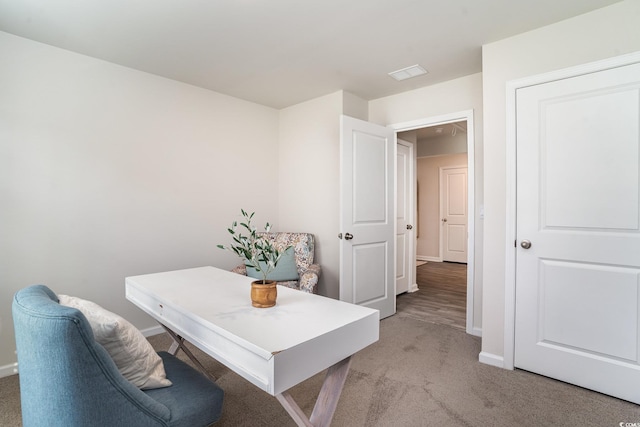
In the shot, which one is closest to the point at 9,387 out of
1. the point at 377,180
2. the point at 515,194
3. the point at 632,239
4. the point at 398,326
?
the point at 398,326

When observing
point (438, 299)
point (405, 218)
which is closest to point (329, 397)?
point (438, 299)

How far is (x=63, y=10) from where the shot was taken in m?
2.10

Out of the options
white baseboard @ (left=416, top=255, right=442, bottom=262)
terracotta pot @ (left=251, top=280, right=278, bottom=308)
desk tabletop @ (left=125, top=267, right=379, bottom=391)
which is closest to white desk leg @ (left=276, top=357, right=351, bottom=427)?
desk tabletop @ (left=125, top=267, right=379, bottom=391)

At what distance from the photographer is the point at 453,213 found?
740cm

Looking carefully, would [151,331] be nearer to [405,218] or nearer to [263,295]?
[263,295]

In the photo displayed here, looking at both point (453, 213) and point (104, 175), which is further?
point (453, 213)

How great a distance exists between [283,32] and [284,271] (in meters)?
2.07

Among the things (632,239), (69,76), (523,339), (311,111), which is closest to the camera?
(632,239)

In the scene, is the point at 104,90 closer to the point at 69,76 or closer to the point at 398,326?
the point at 69,76

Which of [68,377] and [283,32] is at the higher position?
[283,32]

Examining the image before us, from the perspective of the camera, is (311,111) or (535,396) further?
(311,111)

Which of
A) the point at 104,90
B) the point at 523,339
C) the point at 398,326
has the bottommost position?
the point at 398,326

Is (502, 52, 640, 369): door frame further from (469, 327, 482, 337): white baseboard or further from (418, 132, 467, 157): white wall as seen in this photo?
(418, 132, 467, 157): white wall

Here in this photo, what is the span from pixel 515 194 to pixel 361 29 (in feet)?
5.47
